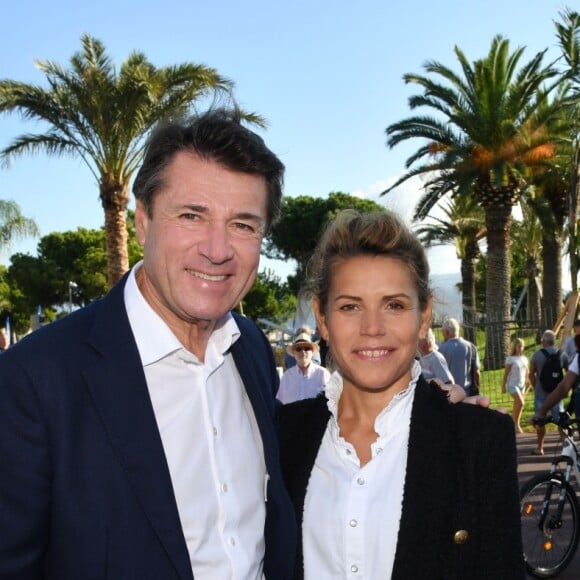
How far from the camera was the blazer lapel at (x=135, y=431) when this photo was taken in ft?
6.40

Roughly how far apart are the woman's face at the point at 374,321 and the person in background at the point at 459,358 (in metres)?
7.60

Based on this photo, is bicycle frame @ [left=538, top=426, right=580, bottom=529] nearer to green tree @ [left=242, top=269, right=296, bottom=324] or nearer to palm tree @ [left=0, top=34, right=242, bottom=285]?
palm tree @ [left=0, top=34, right=242, bottom=285]

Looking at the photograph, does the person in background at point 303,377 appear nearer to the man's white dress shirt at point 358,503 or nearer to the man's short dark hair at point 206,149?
the man's white dress shirt at point 358,503

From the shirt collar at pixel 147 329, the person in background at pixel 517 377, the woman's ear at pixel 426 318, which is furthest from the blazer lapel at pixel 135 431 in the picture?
the person in background at pixel 517 377

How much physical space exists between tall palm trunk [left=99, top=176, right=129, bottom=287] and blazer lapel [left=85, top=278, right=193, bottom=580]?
14.5 metres

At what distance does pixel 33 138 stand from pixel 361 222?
48.0ft

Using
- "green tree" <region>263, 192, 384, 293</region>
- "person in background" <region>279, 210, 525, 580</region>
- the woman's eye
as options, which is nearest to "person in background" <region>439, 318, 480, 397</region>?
"person in background" <region>279, 210, 525, 580</region>

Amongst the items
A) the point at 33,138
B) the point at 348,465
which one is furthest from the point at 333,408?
the point at 33,138

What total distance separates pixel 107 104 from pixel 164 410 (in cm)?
1410

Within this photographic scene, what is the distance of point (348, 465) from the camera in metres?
2.44

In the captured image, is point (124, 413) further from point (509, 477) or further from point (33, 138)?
point (33, 138)

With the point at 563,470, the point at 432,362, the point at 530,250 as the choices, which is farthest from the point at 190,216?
the point at 530,250

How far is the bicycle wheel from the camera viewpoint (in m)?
5.64

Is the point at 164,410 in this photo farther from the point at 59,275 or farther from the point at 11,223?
the point at 59,275
